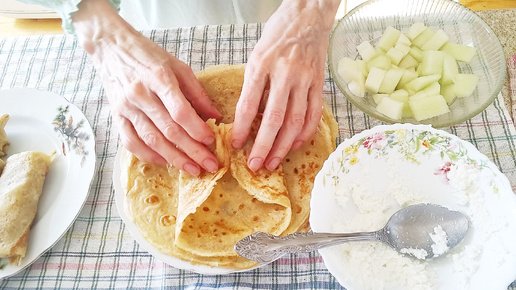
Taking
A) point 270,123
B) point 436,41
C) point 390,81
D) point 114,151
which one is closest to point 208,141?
point 270,123

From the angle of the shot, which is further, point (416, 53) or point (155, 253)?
point (416, 53)

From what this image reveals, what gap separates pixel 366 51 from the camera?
1.40 metres

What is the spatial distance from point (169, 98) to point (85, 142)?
0.45 m

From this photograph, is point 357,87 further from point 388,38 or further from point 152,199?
point 152,199

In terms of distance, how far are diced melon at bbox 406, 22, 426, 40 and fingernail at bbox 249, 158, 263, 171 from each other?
0.68m

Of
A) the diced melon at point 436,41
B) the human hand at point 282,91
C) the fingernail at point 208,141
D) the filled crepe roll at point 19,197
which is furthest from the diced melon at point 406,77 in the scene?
the filled crepe roll at point 19,197

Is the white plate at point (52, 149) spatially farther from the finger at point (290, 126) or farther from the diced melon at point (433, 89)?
the diced melon at point (433, 89)

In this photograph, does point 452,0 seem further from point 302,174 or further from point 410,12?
point 302,174

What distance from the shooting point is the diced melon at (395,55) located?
136cm

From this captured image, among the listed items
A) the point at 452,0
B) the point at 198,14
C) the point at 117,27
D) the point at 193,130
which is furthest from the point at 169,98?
the point at 452,0

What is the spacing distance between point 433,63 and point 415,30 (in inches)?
5.6

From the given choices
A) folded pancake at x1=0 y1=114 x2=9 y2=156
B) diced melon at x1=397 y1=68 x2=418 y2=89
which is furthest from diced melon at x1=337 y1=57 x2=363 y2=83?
folded pancake at x1=0 y1=114 x2=9 y2=156

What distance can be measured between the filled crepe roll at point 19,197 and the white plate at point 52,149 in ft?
0.09

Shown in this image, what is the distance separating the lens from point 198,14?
5.49 ft
